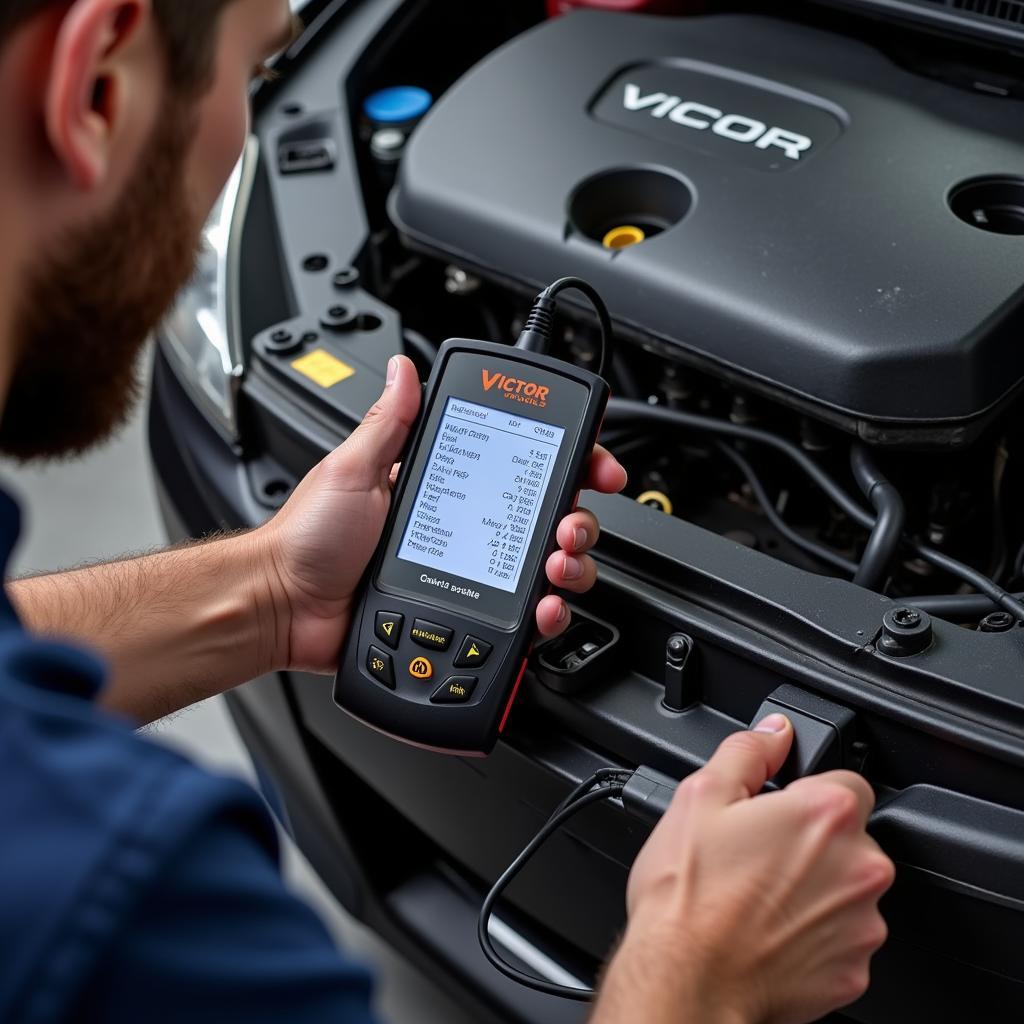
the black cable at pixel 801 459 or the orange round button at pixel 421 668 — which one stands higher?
the black cable at pixel 801 459

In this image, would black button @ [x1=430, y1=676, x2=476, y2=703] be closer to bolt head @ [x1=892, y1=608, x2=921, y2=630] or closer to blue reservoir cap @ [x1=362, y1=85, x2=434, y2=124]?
bolt head @ [x1=892, y1=608, x2=921, y2=630]

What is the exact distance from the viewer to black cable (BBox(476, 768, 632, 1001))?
758 mm

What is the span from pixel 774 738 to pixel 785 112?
516 millimetres

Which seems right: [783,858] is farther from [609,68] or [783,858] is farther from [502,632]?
[609,68]

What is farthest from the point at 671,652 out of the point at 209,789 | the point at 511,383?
the point at 209,789

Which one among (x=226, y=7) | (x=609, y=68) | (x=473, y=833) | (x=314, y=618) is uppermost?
(x=226, y=7)

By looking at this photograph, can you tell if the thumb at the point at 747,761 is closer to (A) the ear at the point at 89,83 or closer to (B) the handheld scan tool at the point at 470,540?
(B) the handheld scan tool at the point at 470,540

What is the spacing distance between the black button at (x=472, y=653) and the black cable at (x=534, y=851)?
3.7 inches

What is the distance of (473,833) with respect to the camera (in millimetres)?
971

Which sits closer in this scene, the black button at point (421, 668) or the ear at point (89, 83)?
the ear at point (89, 83)

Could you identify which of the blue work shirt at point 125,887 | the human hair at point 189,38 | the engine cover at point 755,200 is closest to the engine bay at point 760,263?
the engine cover at point 755,200

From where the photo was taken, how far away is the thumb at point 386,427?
2.88 feet

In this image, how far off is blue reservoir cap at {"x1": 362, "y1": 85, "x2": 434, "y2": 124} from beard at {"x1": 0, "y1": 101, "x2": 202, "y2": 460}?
0.56m

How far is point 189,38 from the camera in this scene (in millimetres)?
594
